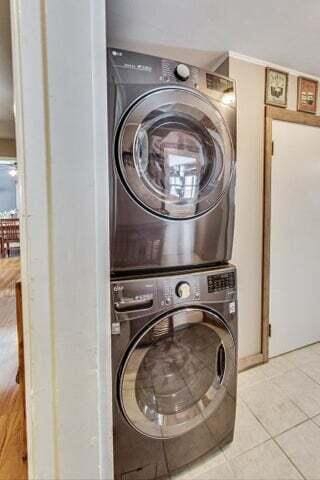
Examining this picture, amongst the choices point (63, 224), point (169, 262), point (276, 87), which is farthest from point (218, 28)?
point (63, 224)

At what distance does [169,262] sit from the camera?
1.04 m

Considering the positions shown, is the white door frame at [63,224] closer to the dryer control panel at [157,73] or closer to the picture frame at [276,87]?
the dryer control panel at [157,73]

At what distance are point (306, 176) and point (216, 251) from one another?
51.8 inches

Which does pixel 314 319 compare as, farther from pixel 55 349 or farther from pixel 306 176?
pixel 55 349

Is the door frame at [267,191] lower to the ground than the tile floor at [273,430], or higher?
higher

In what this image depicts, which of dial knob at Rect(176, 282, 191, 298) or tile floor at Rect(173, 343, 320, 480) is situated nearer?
dial knob at Rect(176, 282, 191, 298)

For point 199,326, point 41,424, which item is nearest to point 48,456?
point 41,424

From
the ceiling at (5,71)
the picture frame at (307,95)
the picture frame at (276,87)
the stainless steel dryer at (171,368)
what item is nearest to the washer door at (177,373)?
the stainless steel dryer at (171,368)

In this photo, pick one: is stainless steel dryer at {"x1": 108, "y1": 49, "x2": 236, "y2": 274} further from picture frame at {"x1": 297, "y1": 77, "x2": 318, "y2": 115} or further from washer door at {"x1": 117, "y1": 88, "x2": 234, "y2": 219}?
picture frame at {"x1": 297, "y1": 77, "x2": 318, "y2": 115}

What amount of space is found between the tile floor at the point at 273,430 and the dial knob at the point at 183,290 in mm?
812

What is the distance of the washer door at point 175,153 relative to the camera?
938mm

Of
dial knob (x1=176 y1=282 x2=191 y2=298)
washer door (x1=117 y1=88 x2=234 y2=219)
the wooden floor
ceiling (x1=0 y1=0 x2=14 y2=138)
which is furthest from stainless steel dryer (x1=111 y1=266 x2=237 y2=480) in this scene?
ceiling (x1=0 y1=0 x2=14 y2=138)

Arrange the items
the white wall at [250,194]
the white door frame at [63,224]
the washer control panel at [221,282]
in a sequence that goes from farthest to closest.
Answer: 1. the white wall at [250,194]
2. the washer control panel at [221,282]
3. the white door frame at [63,224]

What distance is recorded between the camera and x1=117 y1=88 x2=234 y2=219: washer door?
94cm
